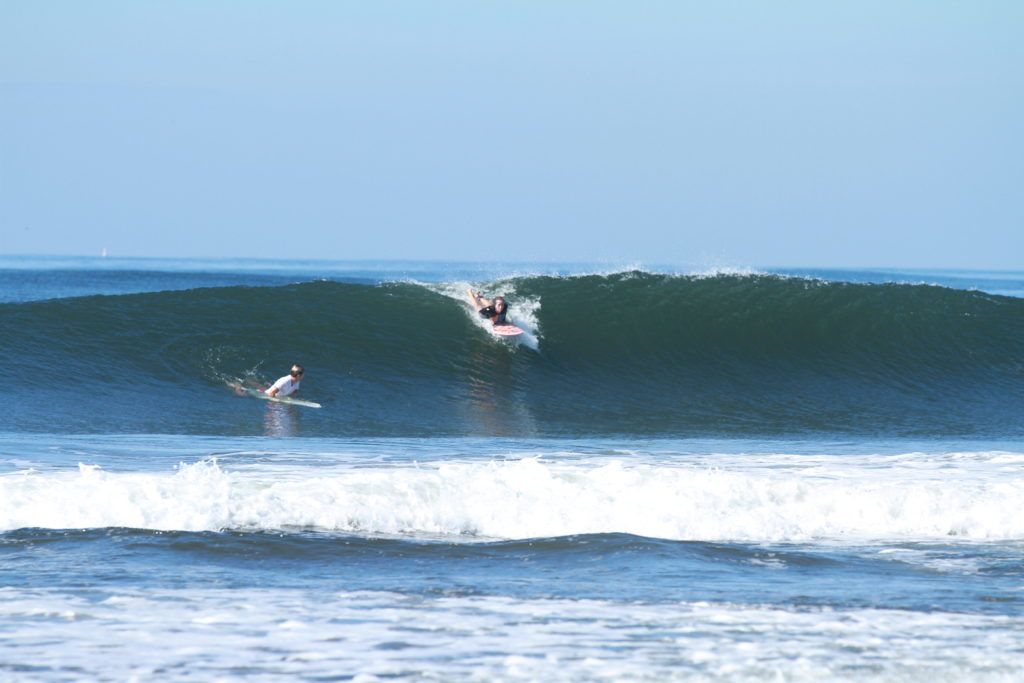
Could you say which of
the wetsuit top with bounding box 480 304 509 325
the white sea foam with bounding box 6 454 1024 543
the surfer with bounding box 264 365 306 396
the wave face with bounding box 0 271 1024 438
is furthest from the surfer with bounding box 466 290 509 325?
the white sea foam with bounding box 6 454 1024 543

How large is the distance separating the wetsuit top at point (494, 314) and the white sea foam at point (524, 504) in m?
8.55

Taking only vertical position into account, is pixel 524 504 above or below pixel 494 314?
below

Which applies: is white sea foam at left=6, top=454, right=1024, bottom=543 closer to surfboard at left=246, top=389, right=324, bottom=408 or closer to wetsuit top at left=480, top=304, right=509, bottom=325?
surfboard at left=246, top=389, right=324, bottom=408

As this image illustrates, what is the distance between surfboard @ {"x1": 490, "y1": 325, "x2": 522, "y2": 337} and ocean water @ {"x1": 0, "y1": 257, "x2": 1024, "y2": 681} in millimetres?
183

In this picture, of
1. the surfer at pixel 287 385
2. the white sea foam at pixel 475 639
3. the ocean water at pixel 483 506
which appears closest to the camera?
the white sea foam at pixel 475 639

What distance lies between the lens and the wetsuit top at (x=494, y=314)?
16.6 m

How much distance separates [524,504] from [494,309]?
9.56 metres

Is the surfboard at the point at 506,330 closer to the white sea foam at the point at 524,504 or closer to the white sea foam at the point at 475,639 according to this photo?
the white sea foam at the point at 524,504

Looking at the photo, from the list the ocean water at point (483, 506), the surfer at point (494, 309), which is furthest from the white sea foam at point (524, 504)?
the surfer at point (494, 309)

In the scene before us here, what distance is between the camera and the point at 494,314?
16.6 m

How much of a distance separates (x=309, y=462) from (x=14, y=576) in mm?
3587

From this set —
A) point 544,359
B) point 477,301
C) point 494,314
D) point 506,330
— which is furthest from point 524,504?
point 477,301

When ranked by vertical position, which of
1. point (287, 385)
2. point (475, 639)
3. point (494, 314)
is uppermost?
→ point (494, 314)

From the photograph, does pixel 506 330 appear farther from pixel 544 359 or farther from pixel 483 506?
pixel 483 506
